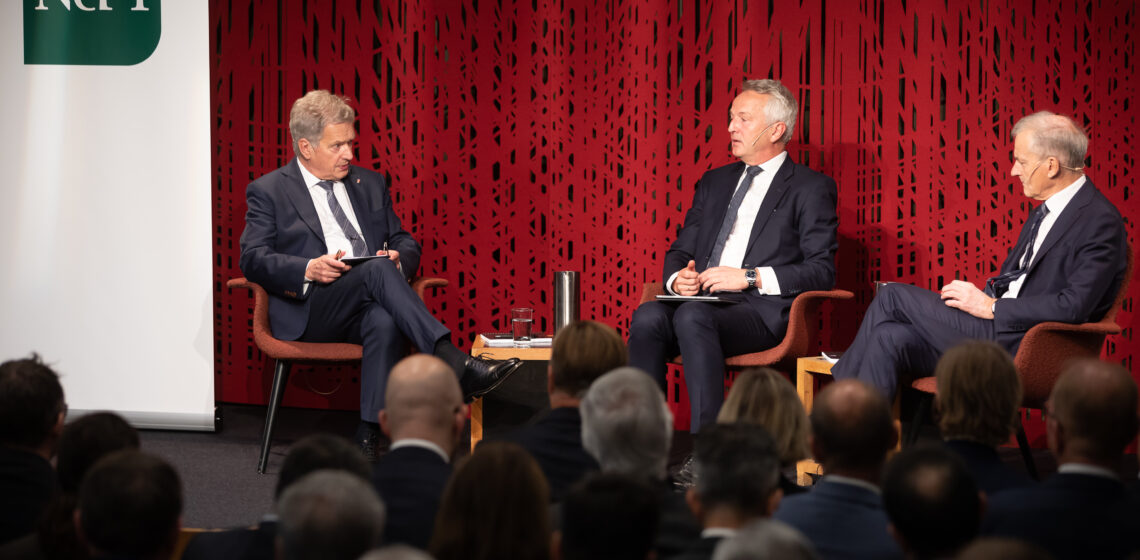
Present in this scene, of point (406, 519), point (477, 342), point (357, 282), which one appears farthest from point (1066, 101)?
point (406, 519)

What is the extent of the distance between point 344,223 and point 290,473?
8.87 ft

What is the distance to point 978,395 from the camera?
89.1 inches

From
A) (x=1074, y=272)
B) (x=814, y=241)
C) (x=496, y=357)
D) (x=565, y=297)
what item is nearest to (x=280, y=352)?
(x=496, y=357)

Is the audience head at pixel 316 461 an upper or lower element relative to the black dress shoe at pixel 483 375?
upper

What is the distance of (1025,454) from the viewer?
3789 mm

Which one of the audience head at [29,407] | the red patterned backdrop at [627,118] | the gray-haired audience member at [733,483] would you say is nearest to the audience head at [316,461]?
the gray-haired audience member at [733,483]

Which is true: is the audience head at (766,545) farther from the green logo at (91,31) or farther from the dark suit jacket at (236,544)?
the green logo at (91,31)

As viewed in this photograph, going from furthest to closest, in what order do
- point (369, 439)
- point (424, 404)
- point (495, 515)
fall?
point (369, 439), point (424, 404), point (495, 515)

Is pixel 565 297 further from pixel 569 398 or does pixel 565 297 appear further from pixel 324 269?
pixel 569 398

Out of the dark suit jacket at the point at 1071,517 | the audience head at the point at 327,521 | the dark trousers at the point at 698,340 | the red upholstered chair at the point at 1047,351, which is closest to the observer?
the audience head at the point at 327,521

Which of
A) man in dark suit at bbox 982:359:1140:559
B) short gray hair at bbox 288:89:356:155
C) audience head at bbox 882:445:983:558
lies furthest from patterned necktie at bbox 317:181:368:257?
audience head at bbox 882:445:983:558

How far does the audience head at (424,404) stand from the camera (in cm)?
217

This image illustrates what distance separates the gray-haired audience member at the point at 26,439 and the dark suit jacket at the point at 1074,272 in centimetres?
283

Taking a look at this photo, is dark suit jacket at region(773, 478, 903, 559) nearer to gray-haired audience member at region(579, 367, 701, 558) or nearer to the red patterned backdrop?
gray-haired audience member at region(579, 367, 701, 558)
